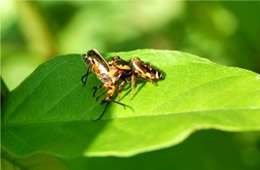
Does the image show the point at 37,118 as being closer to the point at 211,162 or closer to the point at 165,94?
the point at 165,94

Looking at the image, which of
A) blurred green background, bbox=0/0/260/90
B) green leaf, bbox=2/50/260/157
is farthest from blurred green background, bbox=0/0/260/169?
green leaf, bbox=2/50/260/157

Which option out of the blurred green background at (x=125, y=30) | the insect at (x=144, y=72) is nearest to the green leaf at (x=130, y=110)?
the insect at (x=144, y=72)

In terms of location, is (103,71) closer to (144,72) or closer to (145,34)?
(144,72)

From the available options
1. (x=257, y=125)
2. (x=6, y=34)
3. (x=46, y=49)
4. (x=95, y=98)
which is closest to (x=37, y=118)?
(x=95, y=98)

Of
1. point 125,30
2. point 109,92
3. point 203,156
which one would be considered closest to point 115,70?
point 109,92

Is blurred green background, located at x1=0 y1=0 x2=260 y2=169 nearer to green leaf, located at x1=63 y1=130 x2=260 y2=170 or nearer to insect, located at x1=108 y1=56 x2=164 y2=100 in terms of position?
green leaf, located at x1=63 y1=130 x2=260 y2=170

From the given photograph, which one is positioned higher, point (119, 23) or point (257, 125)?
point (257, 125)

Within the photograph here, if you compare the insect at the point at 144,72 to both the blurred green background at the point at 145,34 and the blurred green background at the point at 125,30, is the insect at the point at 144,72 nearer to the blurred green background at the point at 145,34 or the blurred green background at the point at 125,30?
the blurred green background at the point at 145,34
